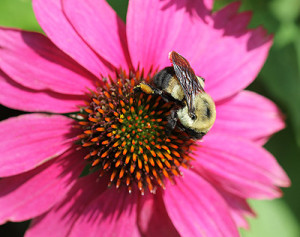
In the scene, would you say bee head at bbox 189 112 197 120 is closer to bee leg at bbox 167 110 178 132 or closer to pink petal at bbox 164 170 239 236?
bee leg at bbox 167 110 178 132

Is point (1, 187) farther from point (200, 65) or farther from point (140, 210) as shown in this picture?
point (200, 65)

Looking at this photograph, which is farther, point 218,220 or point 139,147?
point 218,220

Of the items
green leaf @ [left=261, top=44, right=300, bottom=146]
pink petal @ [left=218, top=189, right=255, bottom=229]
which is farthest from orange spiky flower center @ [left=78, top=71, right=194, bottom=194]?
green leaf @ [left=261, top=44, right=300, bottom=146]

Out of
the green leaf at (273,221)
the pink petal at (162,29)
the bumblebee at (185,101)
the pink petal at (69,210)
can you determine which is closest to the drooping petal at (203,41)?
the pink petal at (162,29)

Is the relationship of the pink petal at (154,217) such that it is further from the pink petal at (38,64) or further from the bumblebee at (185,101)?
the pink petal at (38,64)

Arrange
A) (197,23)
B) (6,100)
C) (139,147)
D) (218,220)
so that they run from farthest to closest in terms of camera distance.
→ (197,23) < (218,220) < (139,147) < (6,100)

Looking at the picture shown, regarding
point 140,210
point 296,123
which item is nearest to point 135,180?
point 140,210

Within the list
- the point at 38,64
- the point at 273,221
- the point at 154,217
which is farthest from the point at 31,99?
the point at 273,221
